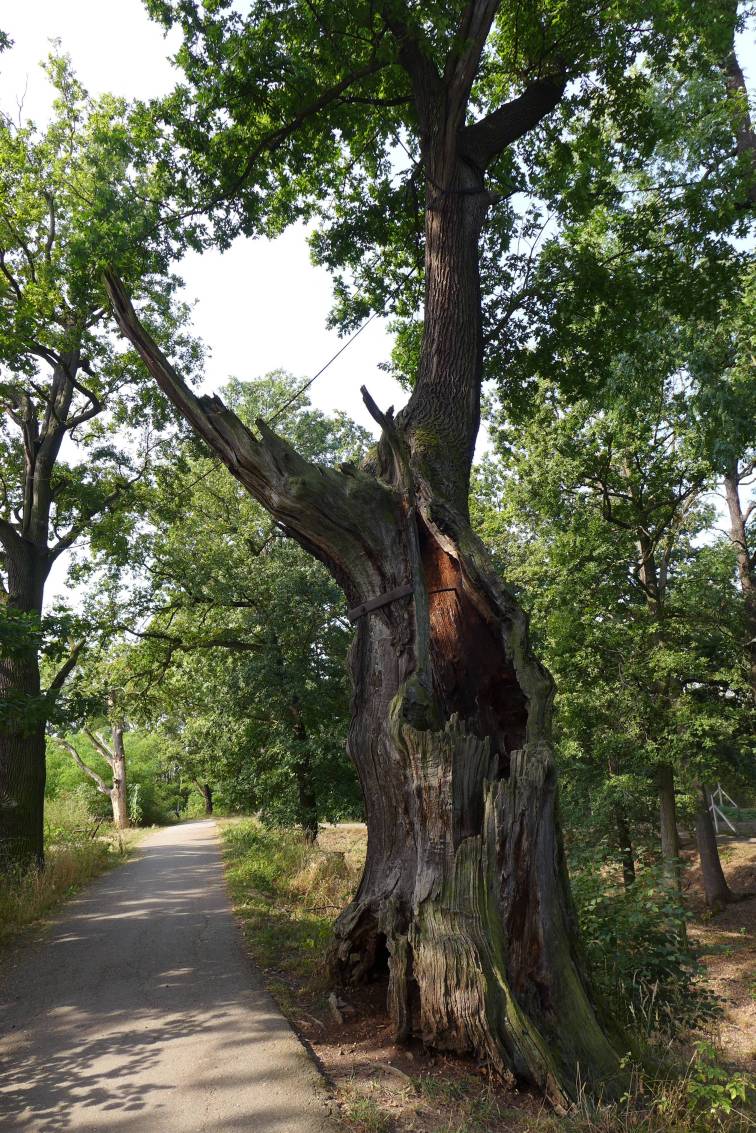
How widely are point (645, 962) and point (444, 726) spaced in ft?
7.39

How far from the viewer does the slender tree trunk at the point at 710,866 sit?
1664cm

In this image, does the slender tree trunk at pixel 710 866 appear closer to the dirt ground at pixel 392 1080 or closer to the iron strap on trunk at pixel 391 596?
the dirt ground at pixel 392 1080

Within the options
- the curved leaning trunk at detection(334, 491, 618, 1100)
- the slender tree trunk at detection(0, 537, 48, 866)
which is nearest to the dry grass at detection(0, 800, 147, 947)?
the slender tree trunk at detection(0, 537, 48, 866)

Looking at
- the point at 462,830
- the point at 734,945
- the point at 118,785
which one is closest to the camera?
the point at 462,830

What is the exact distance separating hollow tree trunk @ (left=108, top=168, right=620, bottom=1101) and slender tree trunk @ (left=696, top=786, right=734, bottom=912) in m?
13.8

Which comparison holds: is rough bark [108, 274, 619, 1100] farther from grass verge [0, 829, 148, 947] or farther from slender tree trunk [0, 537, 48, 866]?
slender tree trunk [0, 537, 48, 866]

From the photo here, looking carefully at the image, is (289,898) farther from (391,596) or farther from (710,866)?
(710,866)

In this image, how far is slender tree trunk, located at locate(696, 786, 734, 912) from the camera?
16.6 metres

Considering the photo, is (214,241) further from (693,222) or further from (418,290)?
(693,222)

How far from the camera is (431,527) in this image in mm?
5680

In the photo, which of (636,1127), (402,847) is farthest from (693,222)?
(636,1127)

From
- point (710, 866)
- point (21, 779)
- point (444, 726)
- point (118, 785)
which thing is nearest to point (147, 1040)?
point (444, 726)

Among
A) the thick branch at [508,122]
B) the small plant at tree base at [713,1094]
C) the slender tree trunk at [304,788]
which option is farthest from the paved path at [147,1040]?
the thick branch at [508,122]

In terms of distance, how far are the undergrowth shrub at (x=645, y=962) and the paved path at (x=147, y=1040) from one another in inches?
88.5
